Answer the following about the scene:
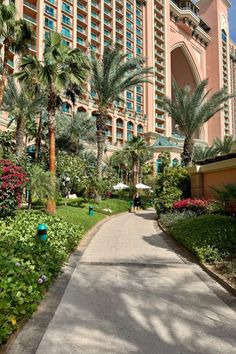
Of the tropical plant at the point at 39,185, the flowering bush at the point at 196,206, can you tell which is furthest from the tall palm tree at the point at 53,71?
the flowering bush at the point at 196,206

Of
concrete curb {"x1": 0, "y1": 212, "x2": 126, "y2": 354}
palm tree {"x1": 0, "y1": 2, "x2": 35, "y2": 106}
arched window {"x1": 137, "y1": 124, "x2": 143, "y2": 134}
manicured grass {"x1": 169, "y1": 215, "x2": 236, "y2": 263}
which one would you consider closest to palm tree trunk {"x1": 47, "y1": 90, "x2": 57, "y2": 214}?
palm tree {"x1": 0, "y1": 2, "x2": 35, "y2": 106}

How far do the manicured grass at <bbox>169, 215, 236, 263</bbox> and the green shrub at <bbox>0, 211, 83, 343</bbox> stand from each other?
3.64 m

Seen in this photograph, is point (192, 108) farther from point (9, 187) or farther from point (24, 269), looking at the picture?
point (24, 269)

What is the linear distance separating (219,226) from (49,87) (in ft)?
36.3

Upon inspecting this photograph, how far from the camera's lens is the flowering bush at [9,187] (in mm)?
10328

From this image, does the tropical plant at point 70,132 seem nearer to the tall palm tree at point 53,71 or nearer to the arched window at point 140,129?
the tall palm tree at point 53,71

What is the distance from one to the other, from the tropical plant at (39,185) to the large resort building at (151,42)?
25.7 m

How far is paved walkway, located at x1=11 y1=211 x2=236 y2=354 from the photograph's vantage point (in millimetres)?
3564

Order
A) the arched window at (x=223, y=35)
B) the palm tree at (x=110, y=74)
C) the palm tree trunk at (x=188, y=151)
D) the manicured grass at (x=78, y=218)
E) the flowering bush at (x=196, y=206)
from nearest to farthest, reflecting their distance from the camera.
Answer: the manicured grass at (x=78, y=218) → the flowering bush at (x=196, y=206) → the palm tree trunk at (x=188, y=151) → the palm tree at (x=110, y=74) → the arched window at (x=223, y=35)

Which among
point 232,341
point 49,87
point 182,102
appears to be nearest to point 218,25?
point 182,102

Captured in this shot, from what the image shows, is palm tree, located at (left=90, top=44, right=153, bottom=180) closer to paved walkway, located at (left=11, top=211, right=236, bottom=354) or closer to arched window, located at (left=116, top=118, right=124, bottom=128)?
paved walkway, located at (left=11, top=211, right=236, bottom=354)

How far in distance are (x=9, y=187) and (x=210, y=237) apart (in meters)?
7.23

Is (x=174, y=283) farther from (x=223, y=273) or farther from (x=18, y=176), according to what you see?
(x=18, y=176)

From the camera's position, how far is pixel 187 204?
14.7 meters
